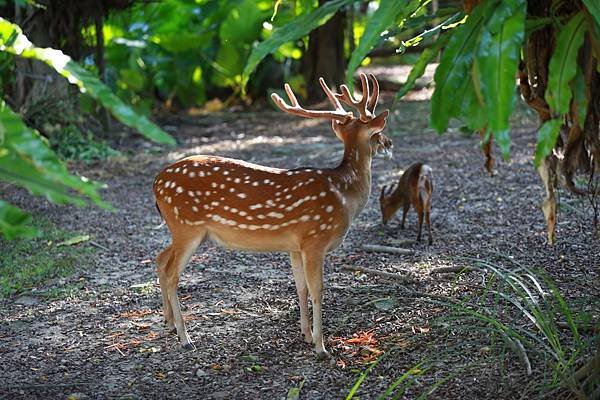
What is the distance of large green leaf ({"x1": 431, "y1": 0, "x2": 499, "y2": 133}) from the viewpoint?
3.17 metres

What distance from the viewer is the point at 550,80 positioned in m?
3.15

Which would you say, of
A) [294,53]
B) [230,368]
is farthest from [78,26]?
[230,368]

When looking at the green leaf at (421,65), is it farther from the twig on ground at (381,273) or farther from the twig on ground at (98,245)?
the twig on ground at (98,245)

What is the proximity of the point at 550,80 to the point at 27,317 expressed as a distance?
3338 millimetres

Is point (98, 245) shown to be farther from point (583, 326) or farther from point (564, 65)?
point (564, 65)

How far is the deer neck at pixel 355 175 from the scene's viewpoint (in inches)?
181

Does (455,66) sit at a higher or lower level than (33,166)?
higher

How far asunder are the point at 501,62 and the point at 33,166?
156 cm

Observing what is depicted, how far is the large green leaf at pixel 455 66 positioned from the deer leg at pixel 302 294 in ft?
5.58

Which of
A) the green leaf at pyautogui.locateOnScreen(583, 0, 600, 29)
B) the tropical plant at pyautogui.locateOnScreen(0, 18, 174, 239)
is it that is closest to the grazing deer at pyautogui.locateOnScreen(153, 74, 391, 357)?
the green leaf at pyautogui.locateOnScreen(583, 0, 600, 29)

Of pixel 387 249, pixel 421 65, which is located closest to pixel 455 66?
pixel 421 65

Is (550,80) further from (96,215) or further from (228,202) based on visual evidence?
(96,215)

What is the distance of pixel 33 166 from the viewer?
2.54 m

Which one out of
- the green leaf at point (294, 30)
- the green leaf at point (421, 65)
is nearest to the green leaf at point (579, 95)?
the green leaf at point (421, 65)
